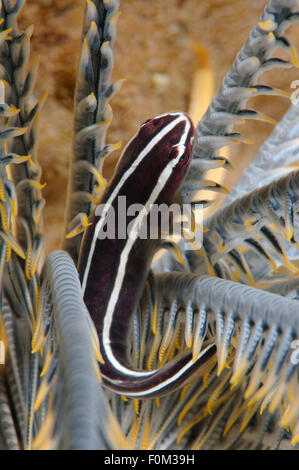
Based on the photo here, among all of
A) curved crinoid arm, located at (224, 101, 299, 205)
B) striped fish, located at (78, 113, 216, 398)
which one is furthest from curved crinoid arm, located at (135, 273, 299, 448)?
curved crinoid arm, located at (224, 101, 299, 205)

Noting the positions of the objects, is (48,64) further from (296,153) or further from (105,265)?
(296,153)

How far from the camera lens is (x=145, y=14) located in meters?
1.15

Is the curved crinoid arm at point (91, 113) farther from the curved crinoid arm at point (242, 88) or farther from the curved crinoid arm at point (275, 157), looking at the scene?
the curved crinoid arm at point (275, 157)

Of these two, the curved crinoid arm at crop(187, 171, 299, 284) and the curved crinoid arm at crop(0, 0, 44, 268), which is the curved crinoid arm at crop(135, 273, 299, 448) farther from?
the curved crinoid arm at crop(0, 0, 44, 268)

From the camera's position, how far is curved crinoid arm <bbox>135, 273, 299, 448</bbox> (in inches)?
24.4

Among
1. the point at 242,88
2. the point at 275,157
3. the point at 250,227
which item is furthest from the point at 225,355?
the point at 275,157

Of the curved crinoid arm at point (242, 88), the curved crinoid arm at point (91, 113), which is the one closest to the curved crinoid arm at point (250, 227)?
the curved crinoid arm at point (242, 88)

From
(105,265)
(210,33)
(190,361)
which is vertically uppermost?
(210,33)

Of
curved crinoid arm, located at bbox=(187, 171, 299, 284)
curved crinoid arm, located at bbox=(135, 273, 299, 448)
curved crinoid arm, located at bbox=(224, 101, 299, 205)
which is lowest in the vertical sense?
curved crinoid arm, located at bbox=(135, 273, 299, 448)

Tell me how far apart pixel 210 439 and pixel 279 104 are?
1.12 m

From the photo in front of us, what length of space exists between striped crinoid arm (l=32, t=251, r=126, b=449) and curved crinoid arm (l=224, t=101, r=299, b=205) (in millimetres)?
669

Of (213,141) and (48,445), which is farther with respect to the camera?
(213,141)

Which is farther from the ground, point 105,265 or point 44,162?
point 44,162

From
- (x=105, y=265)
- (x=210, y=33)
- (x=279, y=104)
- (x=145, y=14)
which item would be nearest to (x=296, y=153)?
(x=279, y=104)
